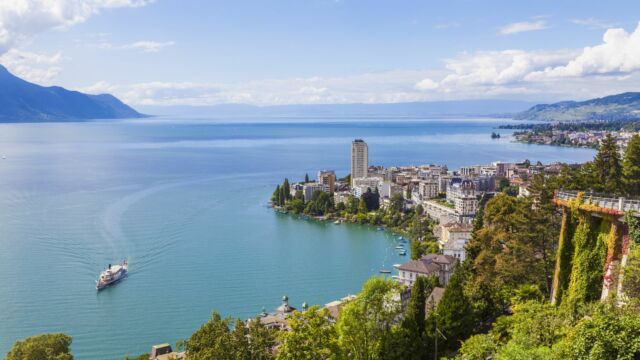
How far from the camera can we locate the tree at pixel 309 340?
9555 millimetres

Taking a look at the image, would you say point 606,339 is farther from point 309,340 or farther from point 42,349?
point 42,349

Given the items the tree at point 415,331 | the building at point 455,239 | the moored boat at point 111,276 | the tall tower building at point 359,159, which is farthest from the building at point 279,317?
the tall tower building at point 359,159

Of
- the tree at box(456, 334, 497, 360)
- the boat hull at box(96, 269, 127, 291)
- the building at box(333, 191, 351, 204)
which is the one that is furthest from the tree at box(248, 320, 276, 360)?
the building at box(333, 191, 351, 204)

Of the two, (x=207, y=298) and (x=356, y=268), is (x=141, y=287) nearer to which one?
(x=207, y=298)

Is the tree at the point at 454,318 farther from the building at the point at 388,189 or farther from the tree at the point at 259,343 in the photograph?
the building at the point at 388,189

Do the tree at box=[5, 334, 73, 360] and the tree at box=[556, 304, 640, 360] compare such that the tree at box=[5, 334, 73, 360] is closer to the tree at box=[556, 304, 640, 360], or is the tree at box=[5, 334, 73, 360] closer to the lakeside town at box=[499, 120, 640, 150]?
the tree at box=[556, 304, 640, 360]

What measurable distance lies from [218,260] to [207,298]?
5803 millimetres

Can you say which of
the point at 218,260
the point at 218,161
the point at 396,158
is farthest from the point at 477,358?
the point at 396,158

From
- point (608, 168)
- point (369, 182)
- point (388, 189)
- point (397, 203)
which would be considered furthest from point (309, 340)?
point (369, 182)

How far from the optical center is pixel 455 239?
2805cm

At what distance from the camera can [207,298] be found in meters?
22.4

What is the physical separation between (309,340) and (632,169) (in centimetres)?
1120

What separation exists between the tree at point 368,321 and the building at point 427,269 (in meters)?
11.1

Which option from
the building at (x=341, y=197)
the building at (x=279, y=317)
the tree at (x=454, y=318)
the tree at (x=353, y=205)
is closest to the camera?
the tree at (x=454, y=318)
